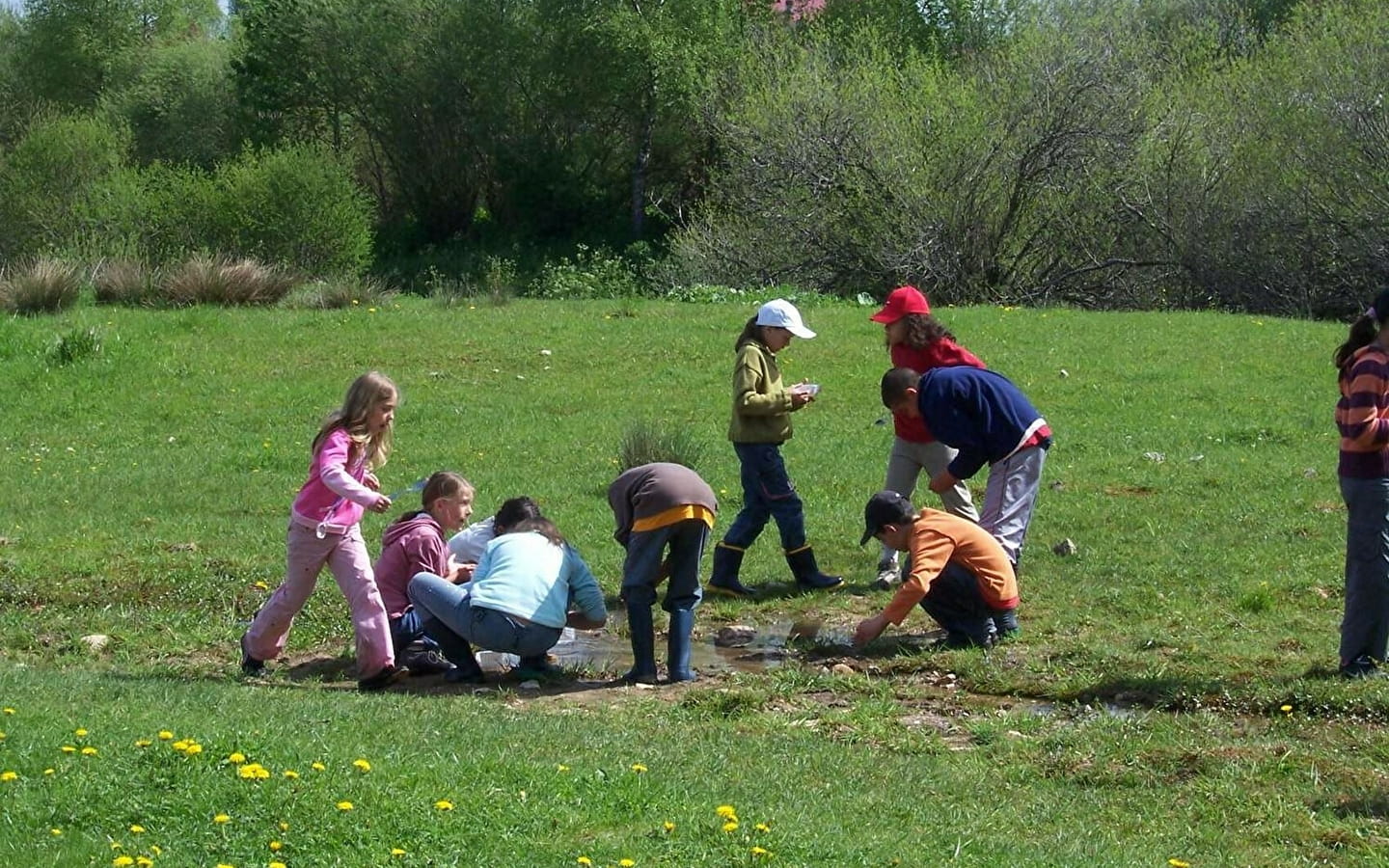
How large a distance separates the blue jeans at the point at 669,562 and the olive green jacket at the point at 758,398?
6.31 feet

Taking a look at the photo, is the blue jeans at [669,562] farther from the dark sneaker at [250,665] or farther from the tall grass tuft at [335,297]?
the tall grass tuft at [335,297]

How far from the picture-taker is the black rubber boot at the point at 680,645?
28.2ft

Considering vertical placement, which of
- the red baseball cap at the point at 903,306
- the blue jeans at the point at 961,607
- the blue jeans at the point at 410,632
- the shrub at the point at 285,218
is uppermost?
the shrub at the point at 285,218

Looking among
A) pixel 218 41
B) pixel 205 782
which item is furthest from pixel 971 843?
pixel 218 41

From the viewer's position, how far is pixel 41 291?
22734 mm

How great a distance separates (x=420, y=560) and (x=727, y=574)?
8.09 feet

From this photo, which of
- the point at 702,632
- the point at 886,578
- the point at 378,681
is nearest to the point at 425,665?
the point at 378,681

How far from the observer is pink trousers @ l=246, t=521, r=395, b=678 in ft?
27.4

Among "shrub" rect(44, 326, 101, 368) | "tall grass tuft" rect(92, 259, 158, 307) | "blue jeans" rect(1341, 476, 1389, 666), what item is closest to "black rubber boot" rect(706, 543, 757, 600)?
"blue jeans" rect(1341, 476, 1389, 666)

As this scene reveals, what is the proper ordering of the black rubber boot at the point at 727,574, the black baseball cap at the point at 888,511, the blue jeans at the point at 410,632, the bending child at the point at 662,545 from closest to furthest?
the bending child at the point at 662,545 < the black baseball cap at the point at 888,511 < the blue jeans at the point at 410,632 < the black rubber boot at the point at 727,574

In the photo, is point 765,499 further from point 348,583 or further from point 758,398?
point 348,583

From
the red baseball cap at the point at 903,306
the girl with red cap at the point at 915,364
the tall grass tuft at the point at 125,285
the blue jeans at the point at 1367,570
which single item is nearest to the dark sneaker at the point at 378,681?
the girl with red cap at the point at 915,364

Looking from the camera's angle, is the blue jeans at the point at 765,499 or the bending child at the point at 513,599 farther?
the blue jeans at the point at 765,499

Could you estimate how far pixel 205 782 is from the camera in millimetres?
5578
